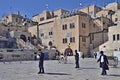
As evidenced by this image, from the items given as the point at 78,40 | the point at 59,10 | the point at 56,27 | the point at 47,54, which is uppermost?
the point at 59,10

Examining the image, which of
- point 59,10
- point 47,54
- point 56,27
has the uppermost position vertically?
point 59,10

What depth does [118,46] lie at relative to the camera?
49750 mm

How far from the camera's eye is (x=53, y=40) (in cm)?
6550

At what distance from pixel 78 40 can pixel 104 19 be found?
11904mm

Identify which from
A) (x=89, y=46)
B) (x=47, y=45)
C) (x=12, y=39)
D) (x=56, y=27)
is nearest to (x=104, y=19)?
(x=89, y=46)

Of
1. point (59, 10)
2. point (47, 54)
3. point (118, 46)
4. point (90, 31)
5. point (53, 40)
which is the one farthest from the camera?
point (59, 10)

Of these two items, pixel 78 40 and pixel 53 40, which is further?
pixel 53 40

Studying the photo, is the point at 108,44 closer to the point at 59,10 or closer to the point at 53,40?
the point at 53,40

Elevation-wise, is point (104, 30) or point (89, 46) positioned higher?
point (104, 30)

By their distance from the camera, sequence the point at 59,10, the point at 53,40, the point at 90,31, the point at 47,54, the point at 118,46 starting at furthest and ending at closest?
1. the point at 59,10
2. the point at 53,40
3. the point at 90,31
4. the point at 47,54
5. the point at 118,46

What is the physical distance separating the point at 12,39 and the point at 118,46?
32127 mm

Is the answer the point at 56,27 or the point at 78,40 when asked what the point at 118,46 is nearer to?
the point at 78,40

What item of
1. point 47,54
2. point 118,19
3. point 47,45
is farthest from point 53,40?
A: point 118,19

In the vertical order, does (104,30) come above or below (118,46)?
above
